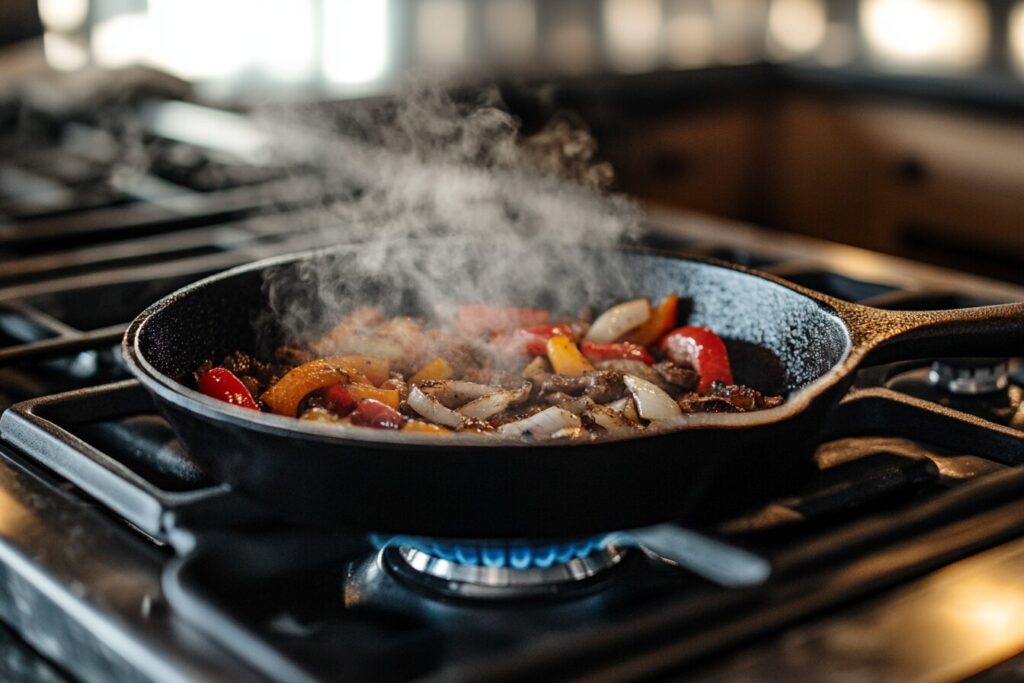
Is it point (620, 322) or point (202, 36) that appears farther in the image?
point (202, 36)

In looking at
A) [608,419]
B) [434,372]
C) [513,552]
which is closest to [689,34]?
[434,372]

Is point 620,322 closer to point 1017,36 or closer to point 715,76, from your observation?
point 715,76

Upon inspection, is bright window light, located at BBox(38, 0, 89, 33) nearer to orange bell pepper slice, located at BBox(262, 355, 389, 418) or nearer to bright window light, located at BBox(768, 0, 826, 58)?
bright window light, located at BBox(768, 0, 826, 58)

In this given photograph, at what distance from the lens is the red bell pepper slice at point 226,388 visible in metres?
1.11

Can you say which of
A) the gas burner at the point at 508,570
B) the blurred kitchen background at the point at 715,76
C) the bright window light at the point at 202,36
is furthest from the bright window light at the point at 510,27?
the gas burner at the point at 508,570

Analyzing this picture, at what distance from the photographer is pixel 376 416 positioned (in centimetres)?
107

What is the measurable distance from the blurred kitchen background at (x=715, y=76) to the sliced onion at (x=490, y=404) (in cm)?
206

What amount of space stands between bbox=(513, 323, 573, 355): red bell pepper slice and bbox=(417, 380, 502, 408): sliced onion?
15 centimetres

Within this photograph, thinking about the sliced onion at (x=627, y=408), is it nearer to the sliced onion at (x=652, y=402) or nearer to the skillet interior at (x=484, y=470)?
the sliced onion at (x=652, y=402)

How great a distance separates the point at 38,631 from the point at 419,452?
0.36 meters

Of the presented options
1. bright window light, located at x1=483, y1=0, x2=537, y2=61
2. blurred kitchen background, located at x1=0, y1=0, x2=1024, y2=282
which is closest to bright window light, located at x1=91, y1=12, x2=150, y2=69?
blurred kitchen background, located at x1=0, y1=0, x2=1024, y2=282

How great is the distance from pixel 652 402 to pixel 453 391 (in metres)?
0.21

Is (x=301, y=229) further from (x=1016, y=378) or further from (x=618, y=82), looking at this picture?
(x=618, y=82)

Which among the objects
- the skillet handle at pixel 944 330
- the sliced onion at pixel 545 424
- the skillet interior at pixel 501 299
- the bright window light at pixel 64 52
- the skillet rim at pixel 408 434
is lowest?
the sliced onion at pixel 545 424
